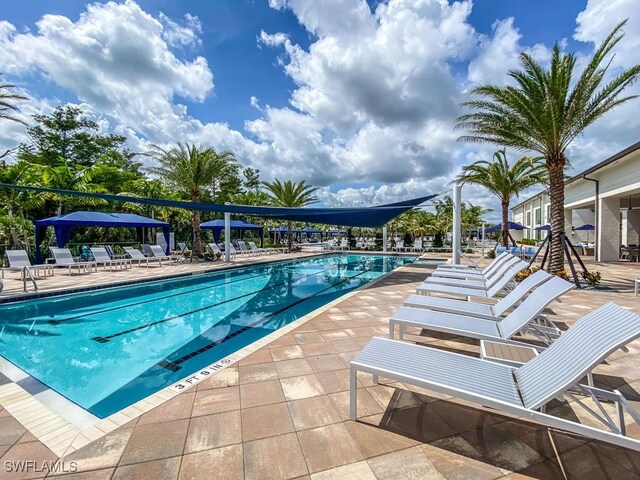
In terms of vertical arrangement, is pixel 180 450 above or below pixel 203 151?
below

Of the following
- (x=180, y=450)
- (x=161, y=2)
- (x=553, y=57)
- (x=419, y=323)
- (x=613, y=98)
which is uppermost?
(x=161, y=2)

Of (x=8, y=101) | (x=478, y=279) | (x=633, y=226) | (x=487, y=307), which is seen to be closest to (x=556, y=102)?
(x=478, y=279)

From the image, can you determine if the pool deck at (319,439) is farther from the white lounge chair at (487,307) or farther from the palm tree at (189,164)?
the palm tree at (189,164)

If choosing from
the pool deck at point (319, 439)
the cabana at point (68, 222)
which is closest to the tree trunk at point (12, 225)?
the cabana at point (68, 222)

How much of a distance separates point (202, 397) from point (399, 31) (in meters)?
11.7

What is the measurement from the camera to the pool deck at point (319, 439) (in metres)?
1.94

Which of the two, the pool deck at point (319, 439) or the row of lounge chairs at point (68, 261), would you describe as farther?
the row of lounge chairs at point (68, 261)

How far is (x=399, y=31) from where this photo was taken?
10086mm

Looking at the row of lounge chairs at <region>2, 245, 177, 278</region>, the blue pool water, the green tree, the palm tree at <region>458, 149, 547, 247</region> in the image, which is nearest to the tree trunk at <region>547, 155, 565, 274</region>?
the blue pool water

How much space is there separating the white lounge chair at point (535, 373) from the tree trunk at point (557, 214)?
790cm

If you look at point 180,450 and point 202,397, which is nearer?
point 180,450

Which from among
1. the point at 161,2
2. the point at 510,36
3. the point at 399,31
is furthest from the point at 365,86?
the point at 161,2

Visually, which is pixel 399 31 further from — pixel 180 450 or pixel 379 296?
pixel 180 450

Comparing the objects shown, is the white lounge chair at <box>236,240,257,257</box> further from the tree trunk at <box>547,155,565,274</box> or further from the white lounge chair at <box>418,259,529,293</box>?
the tree trunk at <box>547,155,565,274</box>
